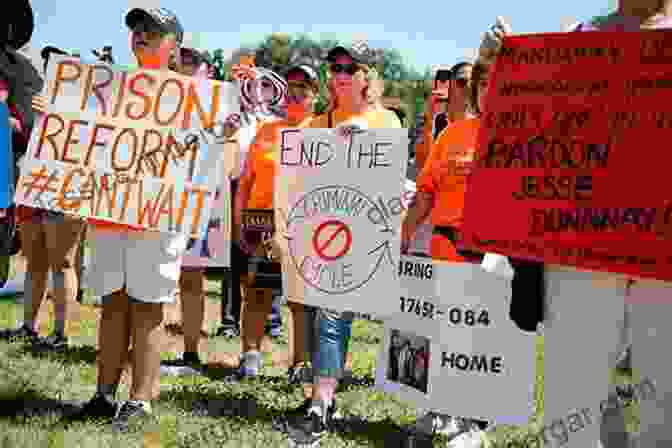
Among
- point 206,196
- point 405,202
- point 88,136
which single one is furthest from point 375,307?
point 88,136

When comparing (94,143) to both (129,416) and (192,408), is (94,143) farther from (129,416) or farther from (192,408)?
(192,408)

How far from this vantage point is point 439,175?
402cm

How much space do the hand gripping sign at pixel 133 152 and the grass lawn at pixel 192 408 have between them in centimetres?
104

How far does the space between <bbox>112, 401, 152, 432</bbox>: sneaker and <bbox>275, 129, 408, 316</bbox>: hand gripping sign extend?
962mm

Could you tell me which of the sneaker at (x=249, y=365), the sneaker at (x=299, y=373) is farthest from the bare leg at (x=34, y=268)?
the sneaker at (x=299, y=373)

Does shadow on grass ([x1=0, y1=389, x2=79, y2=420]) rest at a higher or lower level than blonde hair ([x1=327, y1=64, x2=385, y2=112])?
lower

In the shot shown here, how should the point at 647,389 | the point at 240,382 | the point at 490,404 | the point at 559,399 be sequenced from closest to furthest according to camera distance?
the point at 647,389 < the point at 559,399 < the point at 490,404 < the point at 240,382

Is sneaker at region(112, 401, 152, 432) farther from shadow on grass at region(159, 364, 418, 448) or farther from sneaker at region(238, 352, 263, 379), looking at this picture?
sneaker at region(238, 352, 263, 379)

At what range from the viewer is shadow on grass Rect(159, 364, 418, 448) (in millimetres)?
4352

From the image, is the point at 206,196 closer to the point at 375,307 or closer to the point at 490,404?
the point at 375,307

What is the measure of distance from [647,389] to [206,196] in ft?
7.67

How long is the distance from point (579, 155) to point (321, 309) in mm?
2087

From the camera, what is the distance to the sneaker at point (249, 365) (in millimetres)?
5703

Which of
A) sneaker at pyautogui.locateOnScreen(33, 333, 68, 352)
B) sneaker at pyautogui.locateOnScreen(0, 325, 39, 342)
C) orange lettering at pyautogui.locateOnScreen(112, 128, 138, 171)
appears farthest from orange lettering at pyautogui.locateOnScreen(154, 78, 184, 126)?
sneaker at pyautogui.locateOnScreen(0, 325, 39, 342)
